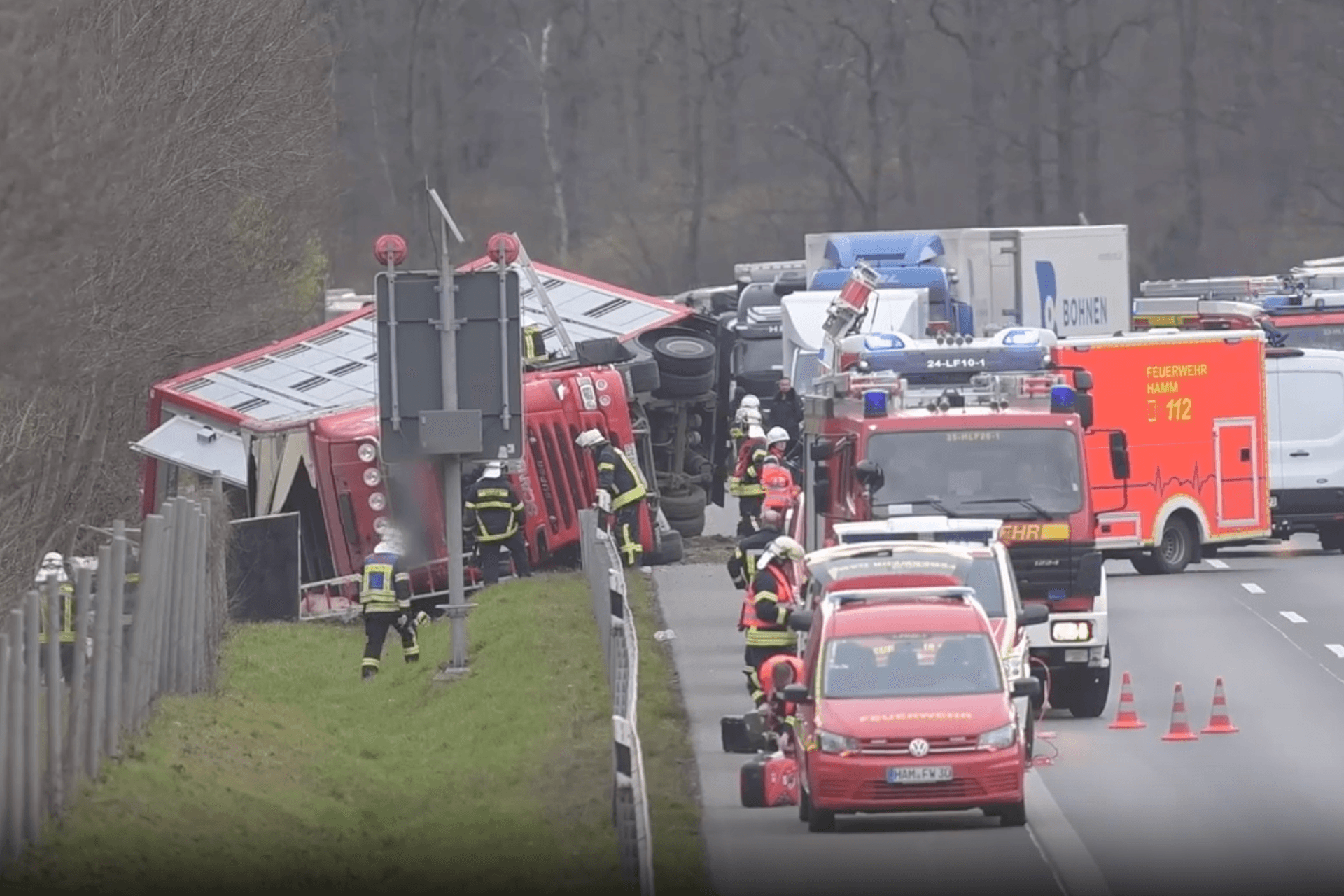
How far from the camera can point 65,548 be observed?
32469 mm

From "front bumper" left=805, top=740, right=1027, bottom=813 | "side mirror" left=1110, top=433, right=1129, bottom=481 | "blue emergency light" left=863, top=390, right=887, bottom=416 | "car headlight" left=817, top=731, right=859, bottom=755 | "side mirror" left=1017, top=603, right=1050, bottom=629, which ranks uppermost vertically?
"blue emergency light" left=863, top=390, right=887, bottom=416

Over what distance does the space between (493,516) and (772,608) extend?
10431 millimetres

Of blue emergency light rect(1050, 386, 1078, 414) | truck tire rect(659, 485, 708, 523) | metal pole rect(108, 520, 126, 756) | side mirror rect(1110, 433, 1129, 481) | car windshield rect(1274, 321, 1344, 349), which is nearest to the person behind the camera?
metal pole rect(108, 520, 126, 756)

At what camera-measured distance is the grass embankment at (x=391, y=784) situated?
13.7 meters

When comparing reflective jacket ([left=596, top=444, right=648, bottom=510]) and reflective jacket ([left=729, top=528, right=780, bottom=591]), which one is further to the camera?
reflective jacket ([left=596, top=444, right=648, bottom=510])

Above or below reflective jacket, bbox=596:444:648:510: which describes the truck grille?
below

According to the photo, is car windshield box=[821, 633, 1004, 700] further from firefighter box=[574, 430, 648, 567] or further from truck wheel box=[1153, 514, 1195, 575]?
truck wheel box=[1153, 514, 1195, 575]

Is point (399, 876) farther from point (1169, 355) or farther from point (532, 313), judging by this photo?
point (532, 313)

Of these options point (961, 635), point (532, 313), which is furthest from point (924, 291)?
point (961, 635)

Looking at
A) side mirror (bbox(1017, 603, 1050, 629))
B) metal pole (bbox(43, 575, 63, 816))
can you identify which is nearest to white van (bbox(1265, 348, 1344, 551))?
side mirror (bbox(1017, 603, 1050, 629))

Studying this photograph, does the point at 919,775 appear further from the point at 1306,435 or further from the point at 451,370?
the point at 1306,435

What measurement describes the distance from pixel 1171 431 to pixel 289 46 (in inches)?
657

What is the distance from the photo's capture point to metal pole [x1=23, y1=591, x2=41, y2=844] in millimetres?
13430

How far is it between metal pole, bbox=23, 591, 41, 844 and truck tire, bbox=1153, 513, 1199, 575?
1770cm
